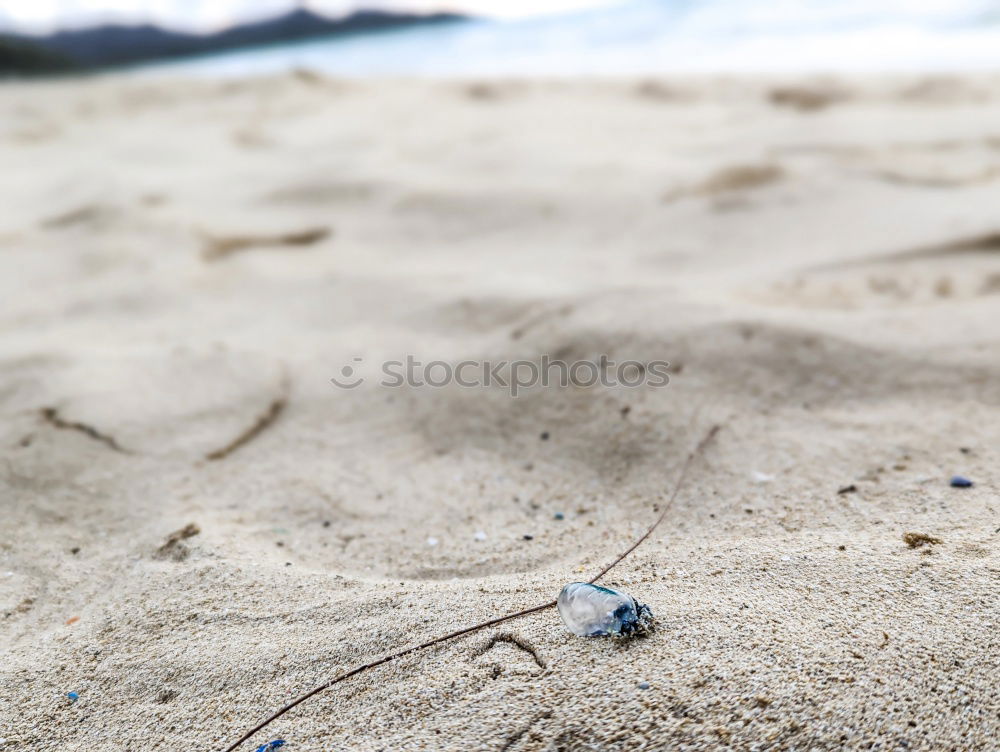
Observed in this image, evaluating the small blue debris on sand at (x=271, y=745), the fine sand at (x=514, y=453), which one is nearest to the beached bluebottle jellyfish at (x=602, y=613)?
the fine sand at (x=514, y=453)

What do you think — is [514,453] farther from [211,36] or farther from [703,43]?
[211,36]

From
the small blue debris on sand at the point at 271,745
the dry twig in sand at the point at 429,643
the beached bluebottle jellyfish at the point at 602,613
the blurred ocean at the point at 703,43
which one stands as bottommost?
the small blue debris on sand at the point at 271,745

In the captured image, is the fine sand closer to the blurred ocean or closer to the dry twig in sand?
the dry twig in sand

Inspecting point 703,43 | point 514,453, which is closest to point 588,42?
point 703,43

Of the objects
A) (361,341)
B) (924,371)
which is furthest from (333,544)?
(924,371)

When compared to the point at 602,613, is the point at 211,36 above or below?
above

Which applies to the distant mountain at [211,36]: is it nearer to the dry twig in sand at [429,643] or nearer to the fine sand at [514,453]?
the fine sand at [514,453]
